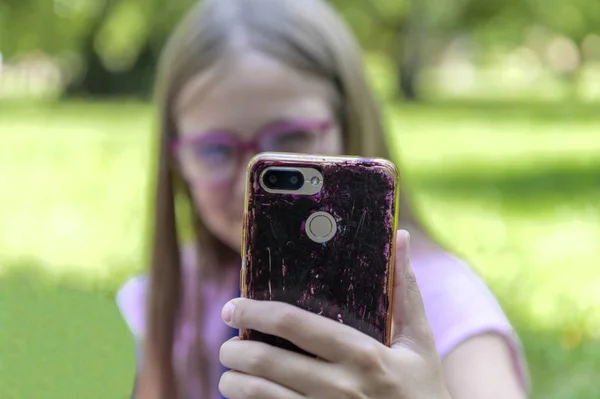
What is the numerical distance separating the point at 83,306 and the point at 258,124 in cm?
55

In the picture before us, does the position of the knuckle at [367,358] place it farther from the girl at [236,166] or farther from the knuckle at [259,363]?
the girl at [236,166]

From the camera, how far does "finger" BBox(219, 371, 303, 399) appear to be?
2.42ft

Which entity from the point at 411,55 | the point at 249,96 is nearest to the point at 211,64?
the point at 249,96

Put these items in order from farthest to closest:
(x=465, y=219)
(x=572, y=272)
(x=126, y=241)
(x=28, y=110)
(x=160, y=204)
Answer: (x=28, y=110)
(x=465, y=219)
(x=126, y=241)
(x=572, y=272)
(x=160, y=204)

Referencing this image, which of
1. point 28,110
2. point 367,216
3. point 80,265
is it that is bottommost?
point 80,265

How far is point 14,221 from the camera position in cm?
521

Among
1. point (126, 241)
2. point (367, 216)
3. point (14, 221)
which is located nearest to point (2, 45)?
point (14, 221)

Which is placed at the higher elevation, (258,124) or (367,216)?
(258,124)

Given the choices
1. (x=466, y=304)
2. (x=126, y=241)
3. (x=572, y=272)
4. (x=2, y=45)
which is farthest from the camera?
(x=2, y=45)

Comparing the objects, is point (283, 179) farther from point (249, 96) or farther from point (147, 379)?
point (147, 379)

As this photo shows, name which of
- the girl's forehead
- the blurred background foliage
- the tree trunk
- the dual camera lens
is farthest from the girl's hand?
the tree trunk

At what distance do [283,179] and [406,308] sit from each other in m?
0.18

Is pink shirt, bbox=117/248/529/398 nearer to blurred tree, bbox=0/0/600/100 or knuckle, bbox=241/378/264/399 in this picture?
knuckle, bbox=241/378/264/399

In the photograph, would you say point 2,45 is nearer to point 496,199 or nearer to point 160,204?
point 496,199
